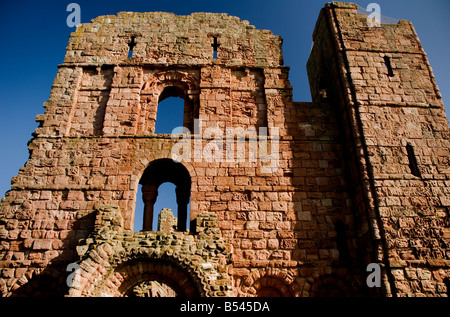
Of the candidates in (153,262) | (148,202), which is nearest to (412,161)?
(153,262)

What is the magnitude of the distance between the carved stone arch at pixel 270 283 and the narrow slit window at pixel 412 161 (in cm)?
392

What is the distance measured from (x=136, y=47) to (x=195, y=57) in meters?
1.91

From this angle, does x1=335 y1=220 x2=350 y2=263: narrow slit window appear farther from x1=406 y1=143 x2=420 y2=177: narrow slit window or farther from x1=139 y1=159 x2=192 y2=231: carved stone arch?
x1=139 y1=159 x2=192 y2=231: carved stone arch

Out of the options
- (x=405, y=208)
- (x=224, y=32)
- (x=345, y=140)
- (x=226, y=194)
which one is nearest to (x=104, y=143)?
(x=226, y=194)

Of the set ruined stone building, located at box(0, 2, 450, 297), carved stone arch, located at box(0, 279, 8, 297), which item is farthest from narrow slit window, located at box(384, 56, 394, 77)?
carved stone arch, located at box(0, 279, 8, 297)

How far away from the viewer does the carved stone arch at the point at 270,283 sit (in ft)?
23.9

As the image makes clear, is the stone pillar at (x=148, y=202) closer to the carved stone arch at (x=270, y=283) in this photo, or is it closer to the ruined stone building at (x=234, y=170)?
the ruined stone building at (x=234, y=170)

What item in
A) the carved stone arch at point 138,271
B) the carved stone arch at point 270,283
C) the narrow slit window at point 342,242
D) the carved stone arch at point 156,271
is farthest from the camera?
the narrow slit window at point 342,242

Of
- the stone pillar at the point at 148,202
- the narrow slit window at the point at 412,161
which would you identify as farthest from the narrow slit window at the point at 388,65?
the stone pillar at the point at 148,202

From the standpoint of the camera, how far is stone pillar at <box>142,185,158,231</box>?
28.6ft

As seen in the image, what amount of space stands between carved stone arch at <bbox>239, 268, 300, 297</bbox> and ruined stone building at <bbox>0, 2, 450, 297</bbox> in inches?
1.2

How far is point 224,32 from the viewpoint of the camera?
10.9m

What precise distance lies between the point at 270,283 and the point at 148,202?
3812mm
